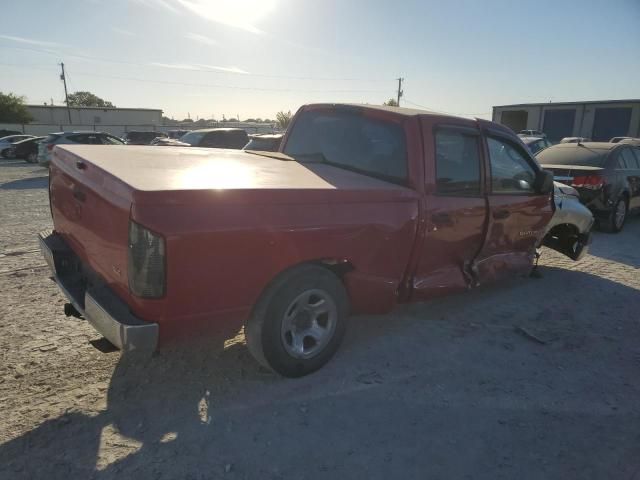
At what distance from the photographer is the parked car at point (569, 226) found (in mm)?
5684

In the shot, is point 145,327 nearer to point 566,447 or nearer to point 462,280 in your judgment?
point 566,447

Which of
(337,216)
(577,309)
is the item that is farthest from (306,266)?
(577,309)

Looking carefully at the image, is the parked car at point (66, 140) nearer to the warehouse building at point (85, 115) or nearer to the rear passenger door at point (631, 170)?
the rear passenger door at point (631, 170)

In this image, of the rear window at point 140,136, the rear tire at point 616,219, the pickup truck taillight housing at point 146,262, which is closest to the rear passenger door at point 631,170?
the rear tire at point 616,219

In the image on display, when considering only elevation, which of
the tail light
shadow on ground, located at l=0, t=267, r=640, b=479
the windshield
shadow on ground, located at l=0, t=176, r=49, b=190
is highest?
the windshield

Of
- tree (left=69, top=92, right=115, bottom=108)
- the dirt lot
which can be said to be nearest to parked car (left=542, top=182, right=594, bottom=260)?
the dirt lot

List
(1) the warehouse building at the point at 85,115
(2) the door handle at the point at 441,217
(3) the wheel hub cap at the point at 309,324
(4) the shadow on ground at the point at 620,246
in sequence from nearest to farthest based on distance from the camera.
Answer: (3) the wheel hub cap at the point at 309,324 < (2) the door handle at the point at 441,217 < (4) the shadow on ground at the point at 620,246 < (1) the warehouse building at the point at 85,115

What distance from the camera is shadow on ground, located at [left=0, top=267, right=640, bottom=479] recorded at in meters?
2.45

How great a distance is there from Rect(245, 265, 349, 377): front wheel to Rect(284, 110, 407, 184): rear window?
106 centimetres

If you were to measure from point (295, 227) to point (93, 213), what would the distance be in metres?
1.22

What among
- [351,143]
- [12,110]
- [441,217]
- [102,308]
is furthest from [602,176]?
[12,110]

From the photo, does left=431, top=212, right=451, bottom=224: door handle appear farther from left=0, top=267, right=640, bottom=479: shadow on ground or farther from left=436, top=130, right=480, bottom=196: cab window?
left=0, top=267, right=640, bottom=479: shadow on ground

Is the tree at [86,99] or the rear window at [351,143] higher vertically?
the tree at [86,99]

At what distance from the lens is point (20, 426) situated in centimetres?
262
